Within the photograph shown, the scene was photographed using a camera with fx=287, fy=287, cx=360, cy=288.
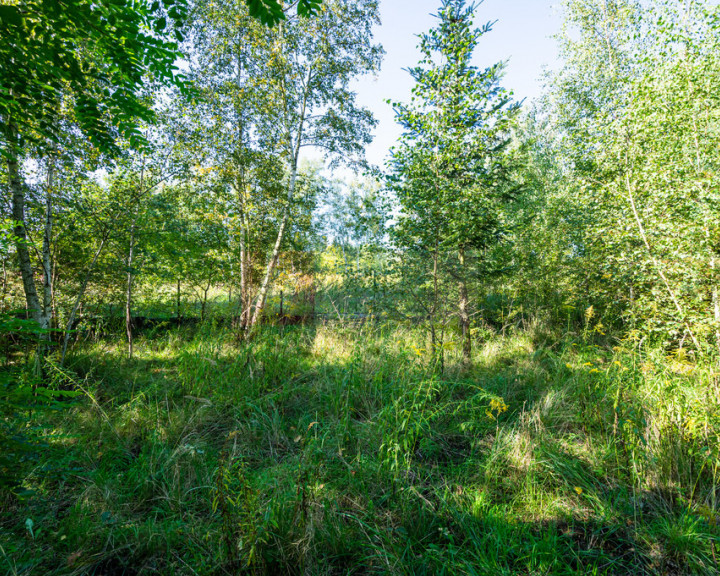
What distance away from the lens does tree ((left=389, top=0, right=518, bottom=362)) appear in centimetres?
428

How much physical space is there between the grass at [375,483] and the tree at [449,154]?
6.73 feet

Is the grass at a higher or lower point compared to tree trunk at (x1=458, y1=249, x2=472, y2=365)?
lower

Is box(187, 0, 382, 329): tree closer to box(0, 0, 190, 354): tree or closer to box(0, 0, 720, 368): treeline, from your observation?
box(0, 0, 720, 368): treeline

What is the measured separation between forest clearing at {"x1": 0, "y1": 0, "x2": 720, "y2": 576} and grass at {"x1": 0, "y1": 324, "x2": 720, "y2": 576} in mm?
22

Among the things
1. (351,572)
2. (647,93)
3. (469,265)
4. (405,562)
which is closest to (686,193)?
(647,93)

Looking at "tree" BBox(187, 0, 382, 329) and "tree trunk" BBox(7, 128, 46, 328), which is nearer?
"tree trunk" BBox(7, 128, 46, 328)

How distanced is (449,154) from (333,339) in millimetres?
3840

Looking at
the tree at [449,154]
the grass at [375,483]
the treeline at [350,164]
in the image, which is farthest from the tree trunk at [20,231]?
the tree at [449,154]

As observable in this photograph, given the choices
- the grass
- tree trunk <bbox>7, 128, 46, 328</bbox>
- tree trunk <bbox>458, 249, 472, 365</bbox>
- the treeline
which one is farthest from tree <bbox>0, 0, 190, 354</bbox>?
tree trunk <bbox>458, 249, 472, 365</bbox>

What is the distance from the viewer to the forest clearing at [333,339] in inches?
66.3

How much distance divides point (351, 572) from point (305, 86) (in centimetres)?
919

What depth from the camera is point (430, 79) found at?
179 inches

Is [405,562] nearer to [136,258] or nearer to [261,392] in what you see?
[261,392]

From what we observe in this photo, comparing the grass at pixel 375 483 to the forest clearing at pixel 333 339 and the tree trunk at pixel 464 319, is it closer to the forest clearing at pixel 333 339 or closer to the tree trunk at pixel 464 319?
the forest clearing at pixel 333 339
